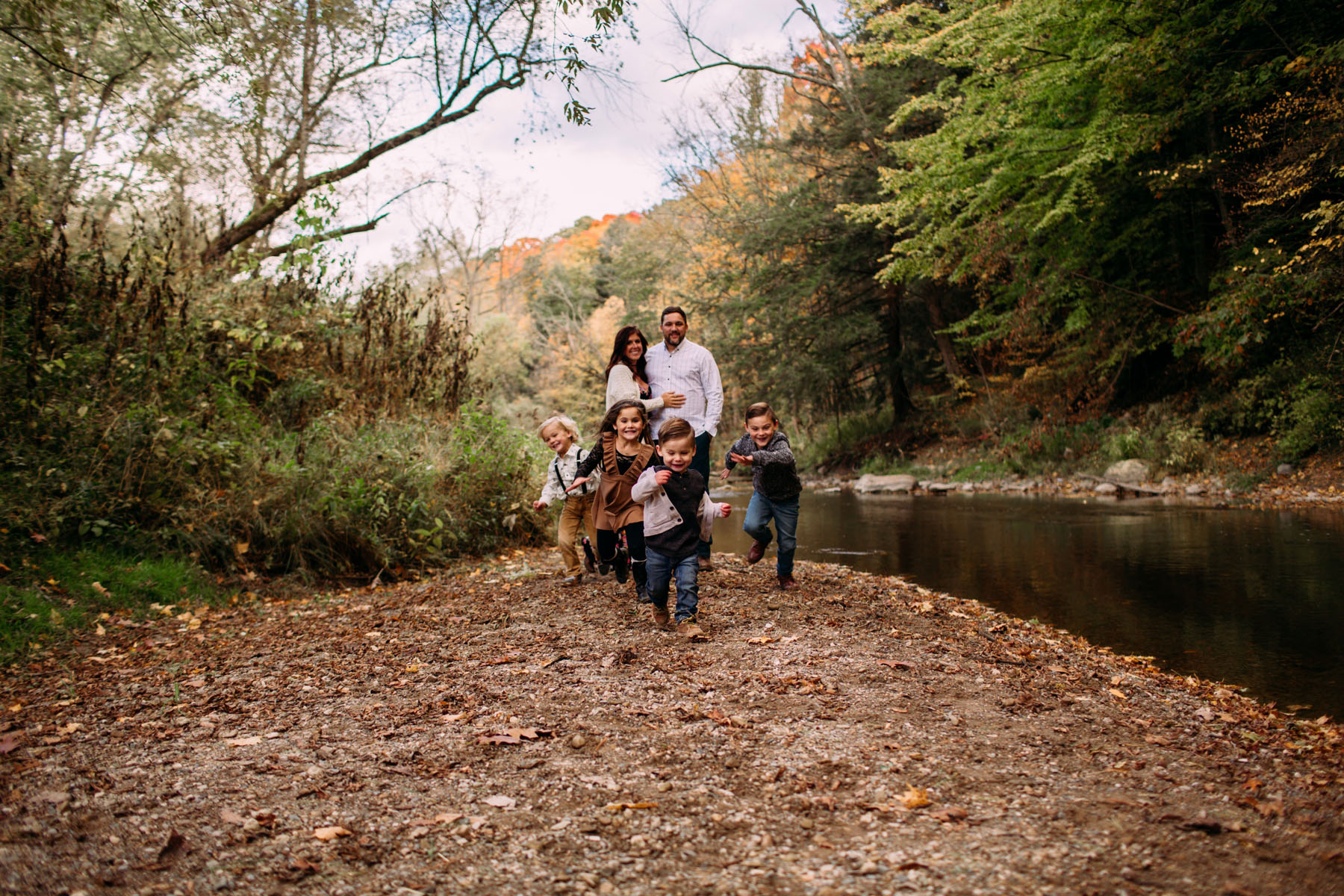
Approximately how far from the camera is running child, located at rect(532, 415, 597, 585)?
6918 millimetres

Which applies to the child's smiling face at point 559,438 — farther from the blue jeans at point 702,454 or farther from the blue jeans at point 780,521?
the blue jeans at point 780,521

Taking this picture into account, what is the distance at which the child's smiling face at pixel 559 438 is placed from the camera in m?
6.89

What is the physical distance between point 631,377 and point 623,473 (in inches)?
41.0

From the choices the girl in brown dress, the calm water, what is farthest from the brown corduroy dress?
the calm water

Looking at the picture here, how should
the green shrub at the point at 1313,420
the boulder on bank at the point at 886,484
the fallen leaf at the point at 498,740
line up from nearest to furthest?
the fallen leaf at the point at 498,740
the green shrub at the point at 1313,420
the boulder on bank at the point at 886,484

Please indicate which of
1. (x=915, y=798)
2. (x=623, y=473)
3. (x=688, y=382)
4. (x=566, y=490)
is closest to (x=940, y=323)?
(x=688, y=382)

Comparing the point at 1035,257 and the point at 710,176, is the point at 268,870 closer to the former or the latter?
the point at 1035,257

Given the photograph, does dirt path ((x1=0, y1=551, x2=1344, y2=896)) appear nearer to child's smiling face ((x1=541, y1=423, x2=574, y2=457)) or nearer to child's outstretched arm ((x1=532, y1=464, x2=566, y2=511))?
child's outstretched arm ((x1=532, y1=464, x2=566, y2=511))

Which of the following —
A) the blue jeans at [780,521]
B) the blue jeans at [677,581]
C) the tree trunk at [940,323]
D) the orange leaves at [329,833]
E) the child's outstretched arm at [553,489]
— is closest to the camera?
the orange leaves at [329,833]

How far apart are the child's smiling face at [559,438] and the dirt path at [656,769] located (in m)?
2.08

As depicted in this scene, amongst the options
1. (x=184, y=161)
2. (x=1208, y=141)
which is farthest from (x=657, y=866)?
(x=1208, y=141)

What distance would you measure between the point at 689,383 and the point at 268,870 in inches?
194

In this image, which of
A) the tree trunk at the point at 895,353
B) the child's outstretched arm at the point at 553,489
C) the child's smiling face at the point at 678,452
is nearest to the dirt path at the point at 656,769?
the child's smiling face at the point at 678,452

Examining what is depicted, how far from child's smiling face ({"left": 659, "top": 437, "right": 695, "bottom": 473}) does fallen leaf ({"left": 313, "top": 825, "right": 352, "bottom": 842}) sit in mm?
3147
